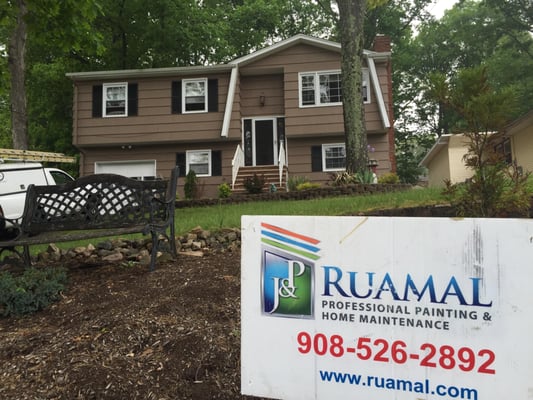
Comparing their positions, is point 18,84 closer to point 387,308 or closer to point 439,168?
point 387,308

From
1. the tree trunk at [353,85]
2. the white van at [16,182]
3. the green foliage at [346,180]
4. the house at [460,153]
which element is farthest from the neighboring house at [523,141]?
the white van at [16,182]

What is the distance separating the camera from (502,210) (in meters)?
4.01

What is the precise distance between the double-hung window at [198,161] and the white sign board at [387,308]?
15.9 m

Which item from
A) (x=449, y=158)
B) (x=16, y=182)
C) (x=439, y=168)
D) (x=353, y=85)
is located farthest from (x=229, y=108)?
(x=439, y=168)

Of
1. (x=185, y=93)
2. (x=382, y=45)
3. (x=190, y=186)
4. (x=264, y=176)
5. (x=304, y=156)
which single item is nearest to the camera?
(x=264, y=176)

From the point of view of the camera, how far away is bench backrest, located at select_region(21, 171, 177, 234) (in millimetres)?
4535

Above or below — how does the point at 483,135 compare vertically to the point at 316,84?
below

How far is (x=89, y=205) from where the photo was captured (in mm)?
4590

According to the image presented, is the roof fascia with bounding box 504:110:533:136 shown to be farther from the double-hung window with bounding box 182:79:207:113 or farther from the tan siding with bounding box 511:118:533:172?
the double-hung window with bounding box 182:79:207:113

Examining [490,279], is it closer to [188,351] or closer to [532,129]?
[188,351]

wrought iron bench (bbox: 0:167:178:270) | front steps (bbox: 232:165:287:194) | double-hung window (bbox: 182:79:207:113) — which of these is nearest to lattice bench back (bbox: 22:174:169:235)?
wrought iron bench (bbox: 0:167:178:270)

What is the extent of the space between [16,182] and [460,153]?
751 inches

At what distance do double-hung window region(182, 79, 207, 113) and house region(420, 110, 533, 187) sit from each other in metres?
9.98

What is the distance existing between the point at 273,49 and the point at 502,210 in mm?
14269
